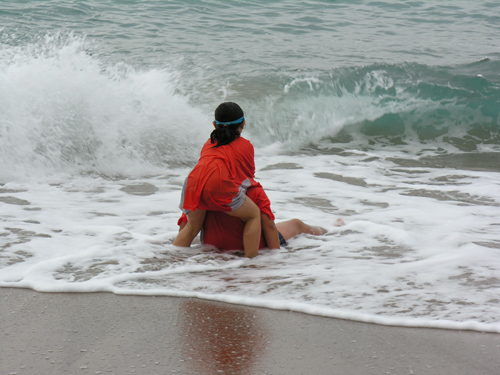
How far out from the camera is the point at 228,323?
281 cm

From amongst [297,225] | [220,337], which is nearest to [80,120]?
[297,225]

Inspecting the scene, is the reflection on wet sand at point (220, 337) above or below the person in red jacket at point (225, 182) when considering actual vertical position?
below

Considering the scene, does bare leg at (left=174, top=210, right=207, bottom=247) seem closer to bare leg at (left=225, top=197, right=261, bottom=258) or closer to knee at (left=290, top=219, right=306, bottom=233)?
bare leg at (left=225, top=197, right=261, bottom=258)

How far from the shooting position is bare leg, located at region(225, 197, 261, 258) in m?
3.82

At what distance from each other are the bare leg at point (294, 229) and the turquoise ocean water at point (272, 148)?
101mm

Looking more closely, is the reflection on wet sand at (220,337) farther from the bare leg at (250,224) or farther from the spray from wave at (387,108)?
the spray from wave at (387,108)

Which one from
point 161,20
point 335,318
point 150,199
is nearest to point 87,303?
point 335,318

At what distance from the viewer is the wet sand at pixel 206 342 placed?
2369mm

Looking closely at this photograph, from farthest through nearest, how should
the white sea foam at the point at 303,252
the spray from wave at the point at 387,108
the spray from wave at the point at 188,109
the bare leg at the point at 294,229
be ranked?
the spray from wave at the point at 387,108, the spray from wave at the point at 188,109, the bare leg at the point at 294,229, the white sea foam at the point at 303,252

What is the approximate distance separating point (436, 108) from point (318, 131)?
2739 millimetres

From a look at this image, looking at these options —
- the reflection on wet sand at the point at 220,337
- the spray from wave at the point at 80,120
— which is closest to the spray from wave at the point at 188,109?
the spray from wave at the point at 80,120

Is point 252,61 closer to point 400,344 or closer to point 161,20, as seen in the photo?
point 161,20

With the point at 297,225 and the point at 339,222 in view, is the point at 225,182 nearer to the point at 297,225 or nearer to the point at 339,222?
the point at 297,225

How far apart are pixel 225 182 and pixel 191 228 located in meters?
0.50
